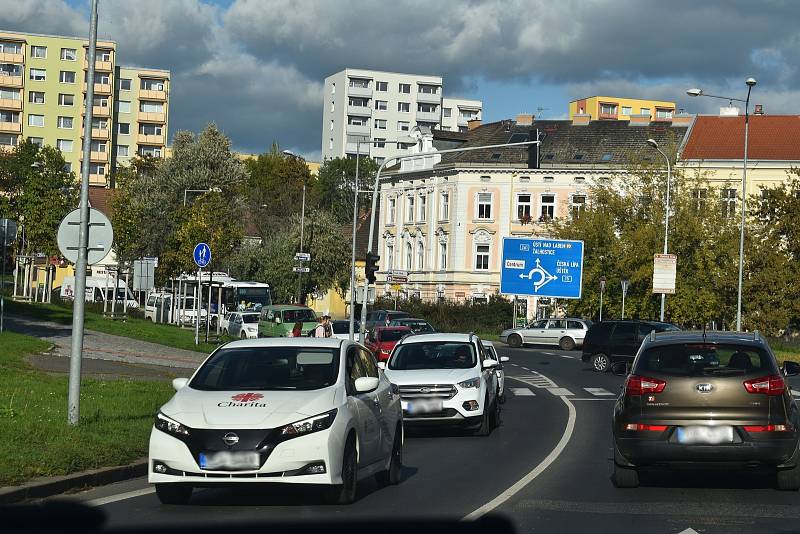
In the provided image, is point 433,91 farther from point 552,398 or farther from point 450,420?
point 450,420

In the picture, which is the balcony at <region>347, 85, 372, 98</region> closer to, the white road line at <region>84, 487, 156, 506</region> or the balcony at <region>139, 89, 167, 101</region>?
the balcony at <region>139, 89, 167, 101</region>

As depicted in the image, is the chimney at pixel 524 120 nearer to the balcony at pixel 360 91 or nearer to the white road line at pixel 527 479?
the balcony at pixel 360 91

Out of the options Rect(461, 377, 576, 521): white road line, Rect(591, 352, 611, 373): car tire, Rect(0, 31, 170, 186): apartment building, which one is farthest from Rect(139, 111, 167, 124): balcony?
Rect(461, 377, 576, 521): white road line

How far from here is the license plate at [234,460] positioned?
1095cm

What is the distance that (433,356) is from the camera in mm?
21484

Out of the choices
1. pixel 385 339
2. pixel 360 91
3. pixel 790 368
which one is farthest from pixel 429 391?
pixel 360 91

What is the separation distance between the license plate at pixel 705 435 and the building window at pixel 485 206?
241 ft

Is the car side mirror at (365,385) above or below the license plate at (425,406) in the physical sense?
above

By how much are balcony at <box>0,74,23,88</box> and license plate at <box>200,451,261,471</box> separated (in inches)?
4519

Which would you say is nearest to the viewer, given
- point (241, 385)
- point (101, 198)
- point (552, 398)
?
point (241, 385)

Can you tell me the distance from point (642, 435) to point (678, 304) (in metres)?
56.2

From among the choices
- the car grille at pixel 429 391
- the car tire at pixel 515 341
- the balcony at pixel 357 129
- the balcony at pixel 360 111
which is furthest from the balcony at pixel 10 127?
the car grille at pixel 429 391

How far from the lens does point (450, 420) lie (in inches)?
774

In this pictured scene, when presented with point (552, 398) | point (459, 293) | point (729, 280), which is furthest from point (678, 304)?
point (552, 398)
